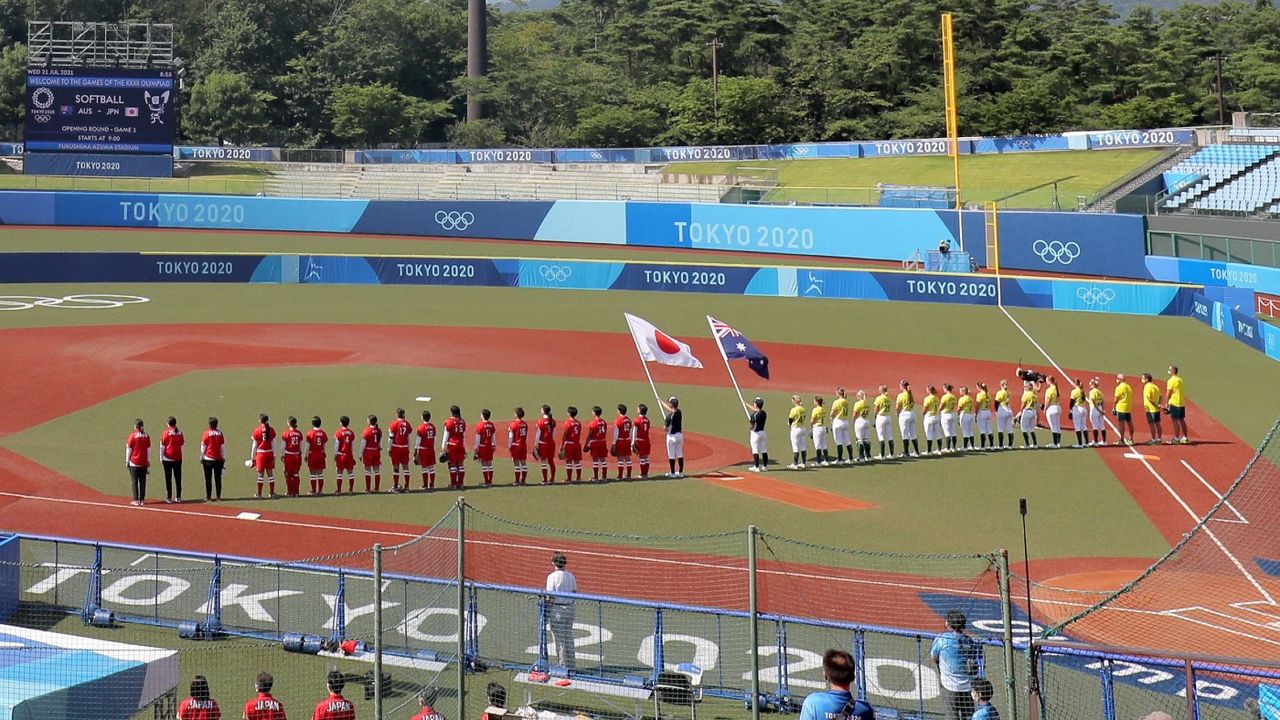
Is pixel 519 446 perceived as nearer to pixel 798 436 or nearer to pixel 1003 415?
pixel 798 436

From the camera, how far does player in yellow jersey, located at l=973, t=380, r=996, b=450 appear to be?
2567 cm

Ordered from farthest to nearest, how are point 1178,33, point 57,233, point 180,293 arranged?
point 1178,33
point 57,233
point 180,293

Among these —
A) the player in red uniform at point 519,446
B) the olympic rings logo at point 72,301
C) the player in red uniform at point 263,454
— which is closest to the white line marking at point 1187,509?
the player in red uniform at point 519,446

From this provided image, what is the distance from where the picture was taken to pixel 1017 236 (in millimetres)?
50188

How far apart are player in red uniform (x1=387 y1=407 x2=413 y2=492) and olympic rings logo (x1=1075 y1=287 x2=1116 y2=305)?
25914 mm

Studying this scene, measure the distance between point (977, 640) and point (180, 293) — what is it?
38.7m

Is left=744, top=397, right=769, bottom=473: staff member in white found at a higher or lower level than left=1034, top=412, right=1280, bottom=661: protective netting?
higher

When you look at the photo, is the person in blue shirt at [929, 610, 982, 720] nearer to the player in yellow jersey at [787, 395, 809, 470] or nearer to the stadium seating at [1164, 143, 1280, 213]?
the player in yellow jersey at [787, 395, 809, 470]

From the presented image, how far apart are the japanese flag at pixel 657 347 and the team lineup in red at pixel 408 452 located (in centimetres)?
114

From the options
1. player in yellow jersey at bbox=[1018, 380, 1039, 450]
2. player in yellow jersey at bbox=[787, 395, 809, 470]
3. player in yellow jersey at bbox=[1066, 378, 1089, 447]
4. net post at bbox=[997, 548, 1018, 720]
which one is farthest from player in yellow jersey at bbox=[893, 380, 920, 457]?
net post at bbox=[997, 548, 1018, 720]

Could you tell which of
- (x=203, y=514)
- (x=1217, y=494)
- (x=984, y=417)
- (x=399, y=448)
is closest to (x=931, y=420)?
(x=984, y=417)

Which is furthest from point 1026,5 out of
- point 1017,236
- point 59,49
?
point 59,49

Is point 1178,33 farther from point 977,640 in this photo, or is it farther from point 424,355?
point 977,640

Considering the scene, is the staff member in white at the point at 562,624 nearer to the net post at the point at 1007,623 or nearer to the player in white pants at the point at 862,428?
the net post at the point at 1007,623
